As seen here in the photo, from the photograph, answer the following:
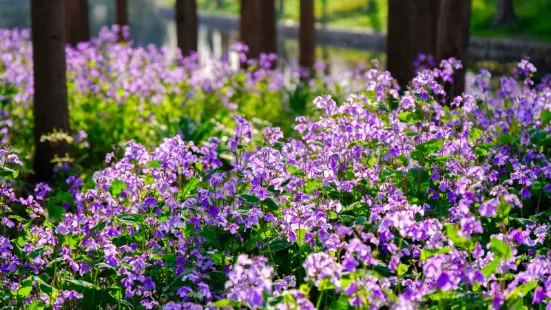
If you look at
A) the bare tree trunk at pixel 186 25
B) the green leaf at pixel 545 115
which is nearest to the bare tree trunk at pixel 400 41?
the green leaf at pixel 545 115

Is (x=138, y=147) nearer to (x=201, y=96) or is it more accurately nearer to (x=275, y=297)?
(x=275, y=297)

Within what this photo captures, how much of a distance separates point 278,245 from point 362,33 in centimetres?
3035

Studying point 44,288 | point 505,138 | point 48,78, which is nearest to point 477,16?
point 48,78

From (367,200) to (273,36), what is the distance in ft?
31.7

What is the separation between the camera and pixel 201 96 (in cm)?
1134

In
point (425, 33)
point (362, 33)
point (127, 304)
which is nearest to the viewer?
point (127, 304)

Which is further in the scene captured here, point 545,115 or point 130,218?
point 545,115

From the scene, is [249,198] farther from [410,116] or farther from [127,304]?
[410,116]

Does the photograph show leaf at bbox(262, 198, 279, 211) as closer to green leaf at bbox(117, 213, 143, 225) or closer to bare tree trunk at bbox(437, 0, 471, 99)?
green leaf at bbox(117, 213, 143, 225)

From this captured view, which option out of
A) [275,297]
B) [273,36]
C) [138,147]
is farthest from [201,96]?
[275,297]

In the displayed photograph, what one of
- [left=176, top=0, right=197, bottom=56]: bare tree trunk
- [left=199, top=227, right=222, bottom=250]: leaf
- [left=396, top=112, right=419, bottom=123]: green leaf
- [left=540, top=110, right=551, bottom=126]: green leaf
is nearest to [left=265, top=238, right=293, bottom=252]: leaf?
[left=199, top=227, right=222, bottom=250]: leaf

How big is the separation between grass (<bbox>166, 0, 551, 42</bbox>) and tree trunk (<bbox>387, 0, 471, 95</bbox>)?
19599 mm

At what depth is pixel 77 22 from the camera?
15.2 metres

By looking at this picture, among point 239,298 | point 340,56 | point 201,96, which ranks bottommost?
point 340,56
